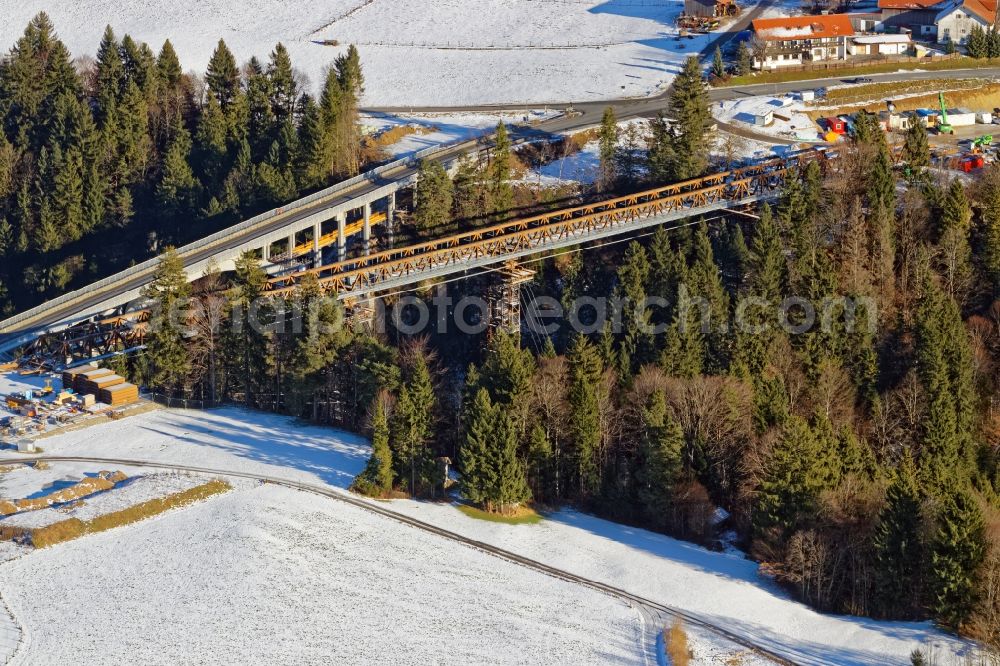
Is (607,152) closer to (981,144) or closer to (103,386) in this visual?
(981,144)

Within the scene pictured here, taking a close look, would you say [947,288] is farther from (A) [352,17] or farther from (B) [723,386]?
(A) [352,17]

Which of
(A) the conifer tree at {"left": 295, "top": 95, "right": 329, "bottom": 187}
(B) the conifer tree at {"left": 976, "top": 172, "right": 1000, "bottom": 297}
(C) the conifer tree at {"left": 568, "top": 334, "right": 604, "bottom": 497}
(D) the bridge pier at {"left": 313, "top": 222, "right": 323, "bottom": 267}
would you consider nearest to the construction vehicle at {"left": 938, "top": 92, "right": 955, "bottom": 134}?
(B) the conifer tree at {"left": 976, "top": 172, "right": 1000, "bottom": 297}

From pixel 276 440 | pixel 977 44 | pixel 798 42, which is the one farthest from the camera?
pixel 798 42

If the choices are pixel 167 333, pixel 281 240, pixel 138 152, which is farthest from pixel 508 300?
pixel 138 152

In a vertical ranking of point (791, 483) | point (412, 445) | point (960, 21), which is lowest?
point (791, 483)

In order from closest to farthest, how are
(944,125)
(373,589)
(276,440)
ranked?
(373,589) → (276,440) → (944,125)

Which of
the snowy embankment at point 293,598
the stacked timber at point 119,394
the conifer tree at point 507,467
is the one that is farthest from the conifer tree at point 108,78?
the conifer tree at point 507,467

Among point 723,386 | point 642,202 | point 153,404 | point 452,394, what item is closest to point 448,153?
point 642,202
